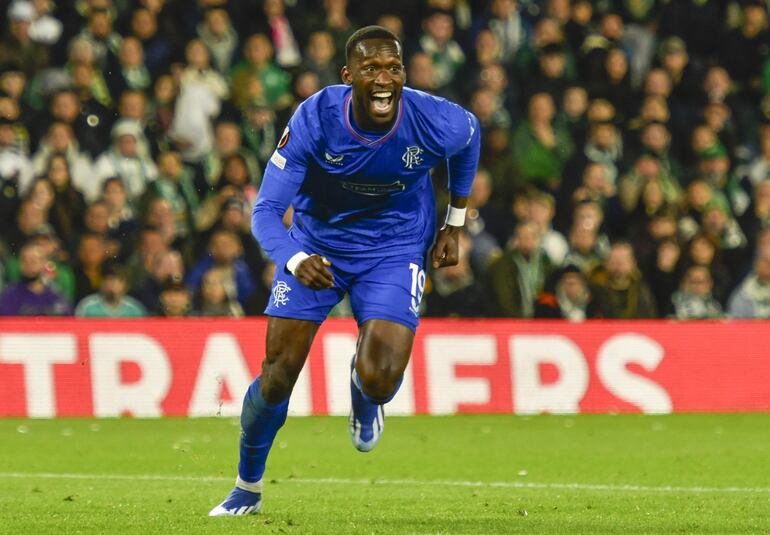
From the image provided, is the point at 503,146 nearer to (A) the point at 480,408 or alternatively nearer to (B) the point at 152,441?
(A) the point at 480,408

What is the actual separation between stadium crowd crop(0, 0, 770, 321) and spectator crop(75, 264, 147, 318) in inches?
0.8

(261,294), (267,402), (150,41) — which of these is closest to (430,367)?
(261,294)

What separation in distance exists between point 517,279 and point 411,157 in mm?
7706

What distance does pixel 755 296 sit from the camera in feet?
53.1

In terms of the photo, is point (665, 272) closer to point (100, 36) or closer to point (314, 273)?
point (100, 36)

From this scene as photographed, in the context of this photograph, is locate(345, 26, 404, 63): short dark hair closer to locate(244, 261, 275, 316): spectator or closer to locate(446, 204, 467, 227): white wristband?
locate(446, 204, 467, 227): white wristband

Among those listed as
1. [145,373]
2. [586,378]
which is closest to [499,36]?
[586,378]

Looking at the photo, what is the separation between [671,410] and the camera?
1539 centimetres

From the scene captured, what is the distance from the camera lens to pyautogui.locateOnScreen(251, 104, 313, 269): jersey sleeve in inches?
308

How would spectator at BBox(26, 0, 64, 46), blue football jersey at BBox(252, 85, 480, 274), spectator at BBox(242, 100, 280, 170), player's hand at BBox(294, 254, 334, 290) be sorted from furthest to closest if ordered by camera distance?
spectator at BBox(26, 0, 64, 46)
spectator at BBox(242, 100, 280, 170)
blue football jersey at BBox(252, 85, 480, 274)
player's hand at BBox(294, 254, 334, 290)

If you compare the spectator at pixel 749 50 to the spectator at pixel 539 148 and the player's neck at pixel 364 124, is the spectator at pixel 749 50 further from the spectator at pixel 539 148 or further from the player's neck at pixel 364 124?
the player's neck at pixel 364 124

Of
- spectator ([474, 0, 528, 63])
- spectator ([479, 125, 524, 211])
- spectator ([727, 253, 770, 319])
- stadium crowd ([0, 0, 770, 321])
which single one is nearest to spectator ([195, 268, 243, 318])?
stadium crowd ([0, 0, 770, 321])

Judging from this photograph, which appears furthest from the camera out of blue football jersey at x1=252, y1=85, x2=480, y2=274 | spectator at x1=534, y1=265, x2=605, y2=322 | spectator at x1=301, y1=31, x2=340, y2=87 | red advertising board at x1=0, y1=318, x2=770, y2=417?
spectator at x1=301, y1=31, x2=340, y2=87

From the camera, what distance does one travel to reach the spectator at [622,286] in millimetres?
15703
